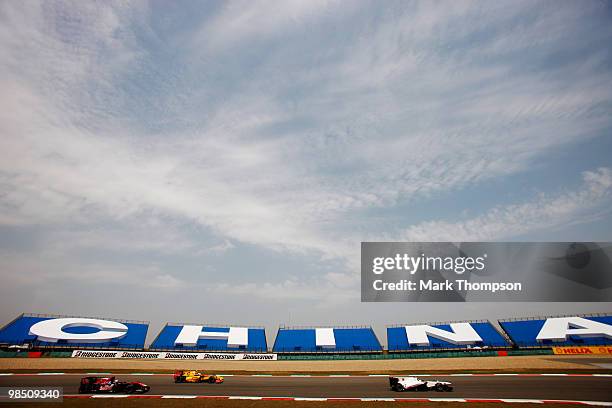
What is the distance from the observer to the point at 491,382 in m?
30.2

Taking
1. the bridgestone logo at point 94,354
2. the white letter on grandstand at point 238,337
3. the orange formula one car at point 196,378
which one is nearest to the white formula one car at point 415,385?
the orange formula one car at point 196,378

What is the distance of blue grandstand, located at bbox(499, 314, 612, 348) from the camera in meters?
53.8

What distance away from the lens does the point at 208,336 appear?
64.9 m

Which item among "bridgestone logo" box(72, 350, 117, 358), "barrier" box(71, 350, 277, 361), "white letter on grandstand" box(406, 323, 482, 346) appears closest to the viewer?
"bridgestone logo" box(72, 350, 117, 358)

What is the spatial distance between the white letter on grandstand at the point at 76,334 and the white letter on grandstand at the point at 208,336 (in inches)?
393

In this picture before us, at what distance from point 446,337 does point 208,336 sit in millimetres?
41816

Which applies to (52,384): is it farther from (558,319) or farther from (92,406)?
(558,319)

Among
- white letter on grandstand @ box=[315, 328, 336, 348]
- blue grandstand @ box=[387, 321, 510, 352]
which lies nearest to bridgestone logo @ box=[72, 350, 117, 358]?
white letter on grandstand @ box=[315, 328, 336, 348]

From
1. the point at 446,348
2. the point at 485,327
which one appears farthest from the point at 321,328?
the point at 485,327

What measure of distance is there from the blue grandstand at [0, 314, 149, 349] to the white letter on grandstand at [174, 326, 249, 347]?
22.0ft

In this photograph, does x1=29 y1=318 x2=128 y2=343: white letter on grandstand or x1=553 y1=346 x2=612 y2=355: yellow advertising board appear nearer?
x1=553 y1=346 x2=612 y2=355: yellow advertising board

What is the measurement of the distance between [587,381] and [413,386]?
50.3ft

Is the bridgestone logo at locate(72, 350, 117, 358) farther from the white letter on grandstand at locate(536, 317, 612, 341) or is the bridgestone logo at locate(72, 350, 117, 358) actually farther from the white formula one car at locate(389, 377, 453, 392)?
the white letter on grandstand at locate(536, 317, 612, 341)

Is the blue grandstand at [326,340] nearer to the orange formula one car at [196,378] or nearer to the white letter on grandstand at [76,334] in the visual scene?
the white letter on grandstand at [76,334]
